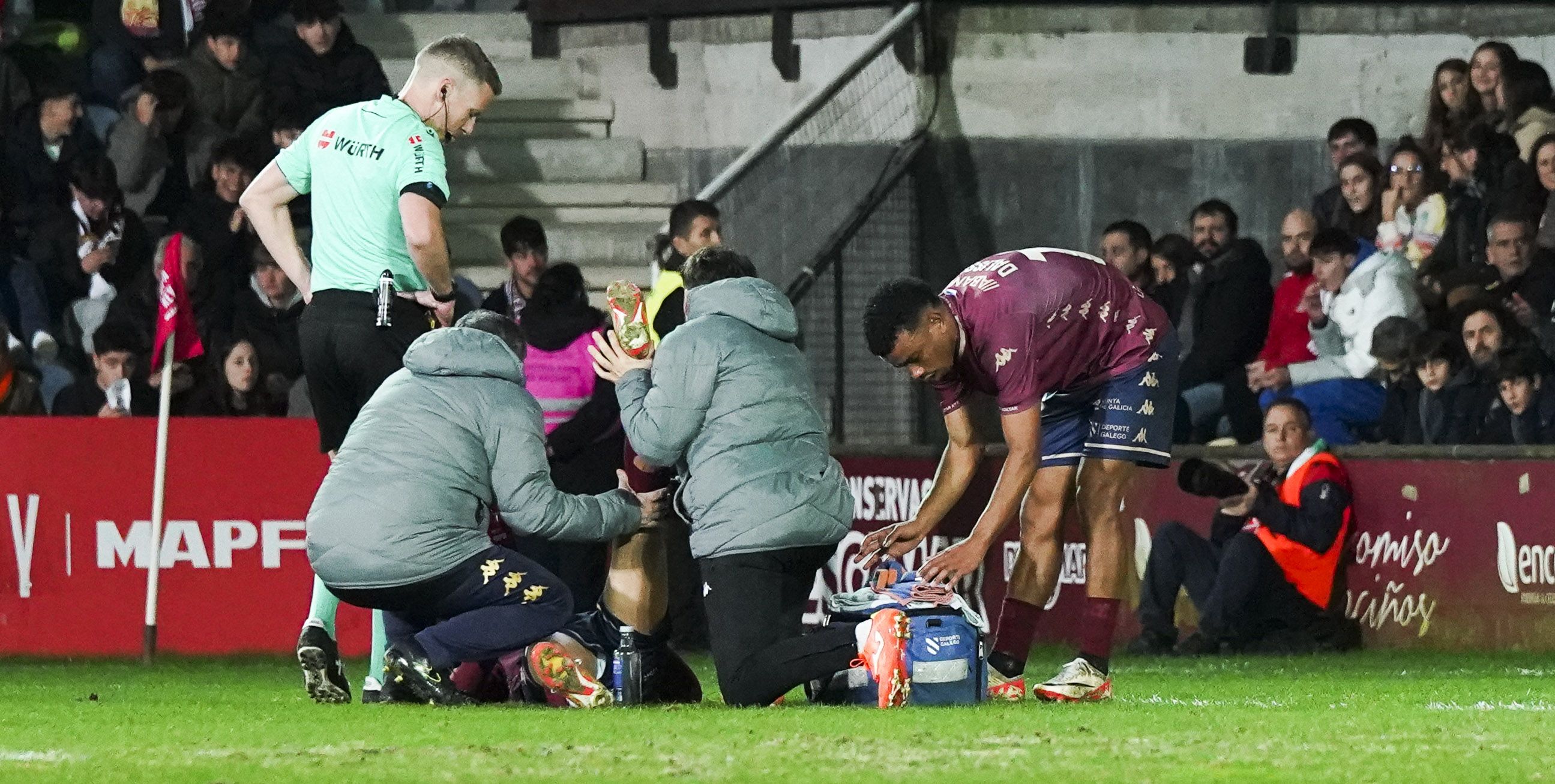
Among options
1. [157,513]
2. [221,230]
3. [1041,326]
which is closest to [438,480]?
[1041,326]

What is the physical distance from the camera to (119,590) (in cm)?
1204

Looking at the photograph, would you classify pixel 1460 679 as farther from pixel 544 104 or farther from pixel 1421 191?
pixel 544 104

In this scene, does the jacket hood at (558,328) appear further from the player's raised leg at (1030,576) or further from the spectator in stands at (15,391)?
the spectator in stands at (15,391)

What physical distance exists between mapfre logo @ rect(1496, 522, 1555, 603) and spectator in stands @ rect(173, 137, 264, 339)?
23.4 ft

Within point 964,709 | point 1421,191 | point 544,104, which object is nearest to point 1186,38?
point 1421,191

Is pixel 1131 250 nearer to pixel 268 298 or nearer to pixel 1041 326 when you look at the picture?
pixel 268 298

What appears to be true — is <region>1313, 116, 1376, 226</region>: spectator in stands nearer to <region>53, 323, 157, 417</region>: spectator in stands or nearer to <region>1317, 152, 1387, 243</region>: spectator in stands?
<region>1317, 152, 1387, 243</region>: spectator in stands

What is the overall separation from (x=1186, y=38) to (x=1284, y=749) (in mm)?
9875

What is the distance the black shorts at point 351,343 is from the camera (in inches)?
347

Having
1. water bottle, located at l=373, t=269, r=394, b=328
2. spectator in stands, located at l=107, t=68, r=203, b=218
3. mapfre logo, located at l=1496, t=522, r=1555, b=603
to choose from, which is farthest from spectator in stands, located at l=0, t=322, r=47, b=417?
mapfre logo, located at l=1496, t=522, r=1555, b=603

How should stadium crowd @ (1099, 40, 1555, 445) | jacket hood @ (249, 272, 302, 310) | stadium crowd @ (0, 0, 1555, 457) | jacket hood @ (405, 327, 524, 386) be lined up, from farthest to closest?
jacket hood @ (249, 272, 302, 310) → stadium crowd @ (0, 0, 1555, 457) → stadium crowd @ (1099, 40, 1555, 445) → jacket hood @ (405, 327, 524, 386)

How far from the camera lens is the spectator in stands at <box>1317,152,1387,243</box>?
571 inches

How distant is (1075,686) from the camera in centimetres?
858

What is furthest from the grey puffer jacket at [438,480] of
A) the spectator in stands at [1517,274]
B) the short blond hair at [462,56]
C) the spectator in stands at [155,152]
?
the spectator in stands at [155,152]
